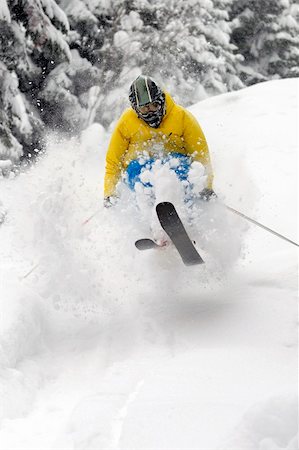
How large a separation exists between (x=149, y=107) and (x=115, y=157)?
712 mm

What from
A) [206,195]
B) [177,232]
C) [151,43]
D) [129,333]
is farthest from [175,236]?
[151,43]

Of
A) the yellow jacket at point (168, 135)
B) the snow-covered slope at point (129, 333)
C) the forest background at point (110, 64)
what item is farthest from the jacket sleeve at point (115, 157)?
the forest background at point (110, 64)

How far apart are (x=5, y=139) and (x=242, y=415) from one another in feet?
20.8

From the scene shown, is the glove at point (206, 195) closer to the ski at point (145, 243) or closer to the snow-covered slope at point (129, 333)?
the snow-covered slope at point (129, 333)

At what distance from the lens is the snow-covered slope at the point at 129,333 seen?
3.46m

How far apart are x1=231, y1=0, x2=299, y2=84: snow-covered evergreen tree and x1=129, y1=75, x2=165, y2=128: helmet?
12.9 metres

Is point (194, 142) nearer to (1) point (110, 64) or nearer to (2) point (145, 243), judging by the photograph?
(2) point (145, 243)

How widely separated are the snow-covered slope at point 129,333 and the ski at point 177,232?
0.51 meters

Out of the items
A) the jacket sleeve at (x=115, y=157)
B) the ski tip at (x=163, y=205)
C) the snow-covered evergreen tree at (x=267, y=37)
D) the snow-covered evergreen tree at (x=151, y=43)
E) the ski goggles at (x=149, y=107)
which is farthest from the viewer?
the snow-covered evergreen tree at (x=267, y=37)

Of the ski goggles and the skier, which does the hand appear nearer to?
the skier

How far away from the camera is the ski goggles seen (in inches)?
223

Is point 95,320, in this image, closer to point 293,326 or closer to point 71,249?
point 71,249

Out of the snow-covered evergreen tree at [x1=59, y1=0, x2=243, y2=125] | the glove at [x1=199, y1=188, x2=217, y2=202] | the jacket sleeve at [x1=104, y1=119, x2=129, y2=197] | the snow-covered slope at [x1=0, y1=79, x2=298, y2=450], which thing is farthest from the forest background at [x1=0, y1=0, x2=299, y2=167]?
the glove at [x1=199, y1=188, x2=217, y2=202]

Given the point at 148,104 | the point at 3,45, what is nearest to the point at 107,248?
the point at 148,104
